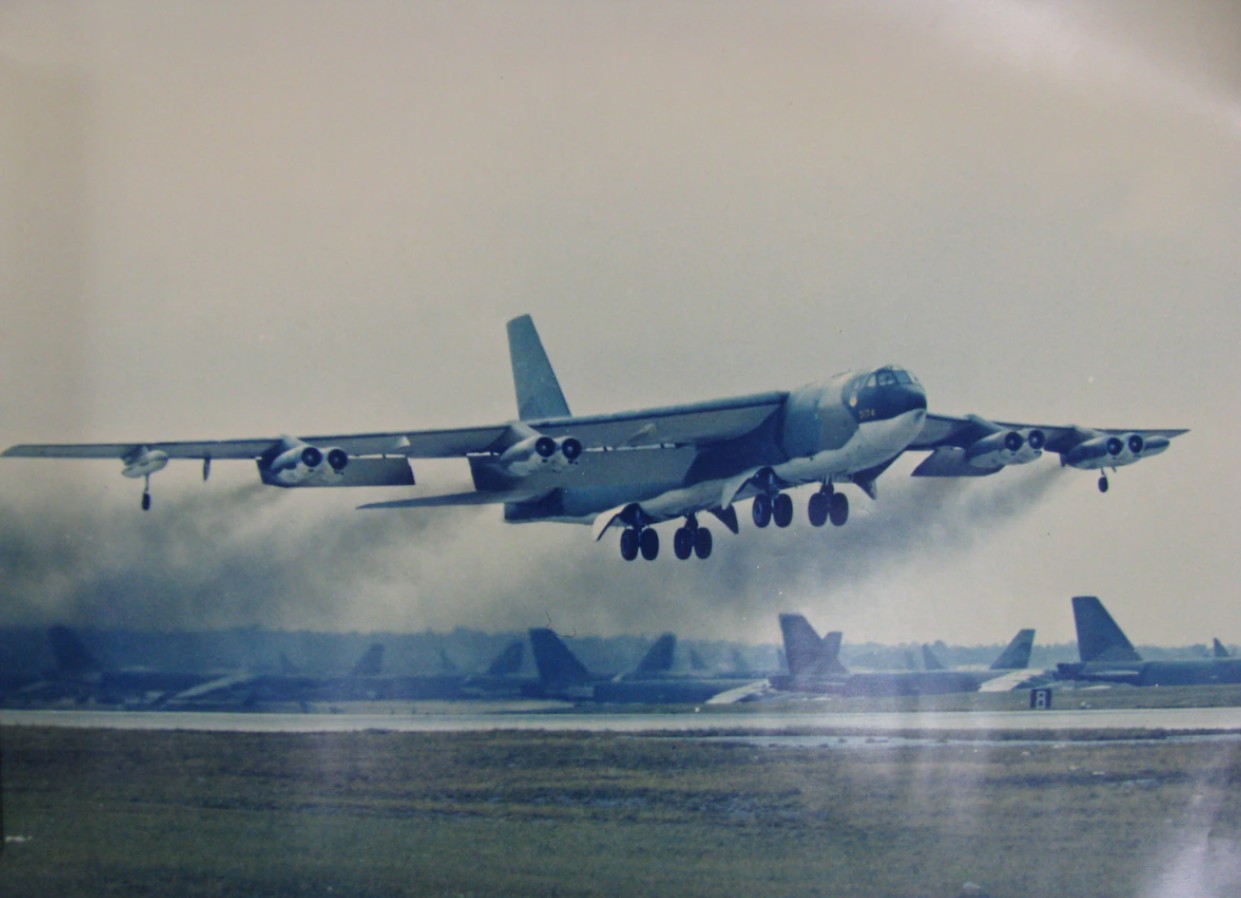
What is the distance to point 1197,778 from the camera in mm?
21984

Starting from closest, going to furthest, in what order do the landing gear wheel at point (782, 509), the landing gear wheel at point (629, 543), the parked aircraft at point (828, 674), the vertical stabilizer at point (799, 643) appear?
the landing gear wheel at point (782, 509) → the landing gear wheel at point (629, 543) → the vertical stabilizer at point (799, 643) → the parked aircraft at point (828, 674)

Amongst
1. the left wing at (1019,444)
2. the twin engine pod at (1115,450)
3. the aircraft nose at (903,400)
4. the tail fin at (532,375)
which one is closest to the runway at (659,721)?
the left wing at (1019,444)

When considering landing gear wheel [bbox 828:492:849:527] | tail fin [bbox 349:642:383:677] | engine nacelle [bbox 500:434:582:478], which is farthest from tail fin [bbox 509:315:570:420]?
landing gear wheel [bbox 828:492:849:527]

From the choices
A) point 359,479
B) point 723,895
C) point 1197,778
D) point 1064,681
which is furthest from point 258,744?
point 1064,681

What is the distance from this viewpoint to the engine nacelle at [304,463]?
19484 millimetres

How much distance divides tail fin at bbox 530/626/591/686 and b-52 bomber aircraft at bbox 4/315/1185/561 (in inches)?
94.3

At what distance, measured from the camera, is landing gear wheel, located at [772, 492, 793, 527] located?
2223cm

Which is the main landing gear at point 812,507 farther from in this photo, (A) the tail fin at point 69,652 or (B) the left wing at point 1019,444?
(A) the tail fin at point 69,652

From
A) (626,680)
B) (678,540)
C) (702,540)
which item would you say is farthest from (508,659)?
(702,540)

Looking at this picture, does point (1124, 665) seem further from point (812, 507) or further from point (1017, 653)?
point (812, 507)

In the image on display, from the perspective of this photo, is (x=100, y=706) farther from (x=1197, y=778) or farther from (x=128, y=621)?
(x=1197, y=778)

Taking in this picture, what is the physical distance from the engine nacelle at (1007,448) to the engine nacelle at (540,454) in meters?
7.36

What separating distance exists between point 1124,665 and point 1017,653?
4.83m

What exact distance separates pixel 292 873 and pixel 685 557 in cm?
948
